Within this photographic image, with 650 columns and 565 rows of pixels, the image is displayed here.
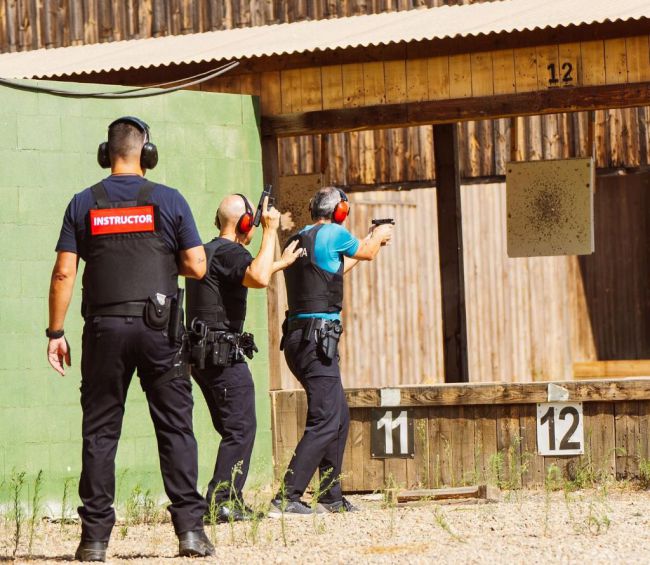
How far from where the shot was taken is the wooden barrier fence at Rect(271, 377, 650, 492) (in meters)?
9.79

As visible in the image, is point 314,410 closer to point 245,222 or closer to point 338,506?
point 338,506

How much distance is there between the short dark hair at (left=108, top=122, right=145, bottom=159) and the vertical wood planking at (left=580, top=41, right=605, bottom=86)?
4.36m

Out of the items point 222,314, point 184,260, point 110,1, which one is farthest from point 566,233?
point 110,1

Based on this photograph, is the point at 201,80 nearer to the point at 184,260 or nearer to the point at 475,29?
the point at 475,29

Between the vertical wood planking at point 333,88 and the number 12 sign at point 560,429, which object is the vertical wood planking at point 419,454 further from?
the vertical wood planking at point 333,88

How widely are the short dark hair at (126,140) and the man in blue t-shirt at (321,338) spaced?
2164 mm

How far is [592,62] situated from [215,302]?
11.7 ft

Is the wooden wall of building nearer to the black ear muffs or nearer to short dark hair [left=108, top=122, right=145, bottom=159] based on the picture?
the black ear muffs

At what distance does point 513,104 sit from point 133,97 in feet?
8.96

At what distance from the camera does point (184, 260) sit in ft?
21.2

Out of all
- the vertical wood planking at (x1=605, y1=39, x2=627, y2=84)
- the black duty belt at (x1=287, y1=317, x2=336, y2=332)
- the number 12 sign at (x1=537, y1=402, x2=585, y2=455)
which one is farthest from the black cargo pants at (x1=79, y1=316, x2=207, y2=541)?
the vertical wood planking at (x1=605, y1=39, x2=627, y2=84)

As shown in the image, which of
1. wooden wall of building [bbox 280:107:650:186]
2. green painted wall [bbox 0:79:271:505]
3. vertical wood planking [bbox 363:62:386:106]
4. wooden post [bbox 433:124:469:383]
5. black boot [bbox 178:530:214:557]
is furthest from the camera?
wooden wall of building [bbox 280:107:650:186]

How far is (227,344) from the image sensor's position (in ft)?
25.7

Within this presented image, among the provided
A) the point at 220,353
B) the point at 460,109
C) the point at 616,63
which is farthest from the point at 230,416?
the point at 616,63
